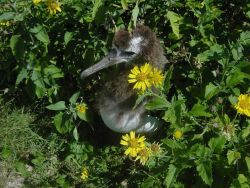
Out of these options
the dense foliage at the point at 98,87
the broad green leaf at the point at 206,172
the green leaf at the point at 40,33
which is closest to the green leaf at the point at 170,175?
the dense foliage at the point at 98,87

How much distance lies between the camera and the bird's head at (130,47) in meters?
3.83

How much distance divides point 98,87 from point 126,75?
0.66 metres

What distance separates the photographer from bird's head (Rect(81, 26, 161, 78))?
12.6 ft

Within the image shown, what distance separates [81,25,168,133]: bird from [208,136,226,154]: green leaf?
62 cm

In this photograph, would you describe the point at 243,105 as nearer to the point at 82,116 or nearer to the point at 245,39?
the point at 245,39

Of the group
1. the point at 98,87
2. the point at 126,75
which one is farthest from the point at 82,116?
the point at 126,75

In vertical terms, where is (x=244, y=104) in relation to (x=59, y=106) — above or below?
Answer: above

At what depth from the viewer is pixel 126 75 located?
3.98 metres

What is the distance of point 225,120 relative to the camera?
145 inches

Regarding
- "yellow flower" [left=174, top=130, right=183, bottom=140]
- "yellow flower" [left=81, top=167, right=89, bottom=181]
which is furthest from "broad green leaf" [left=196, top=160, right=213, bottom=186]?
"yellow flower" [left=81, top=167, right=89, bottom=181]

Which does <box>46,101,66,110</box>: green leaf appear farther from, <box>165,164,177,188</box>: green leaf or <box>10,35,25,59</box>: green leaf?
<box>165,164,177,188</box>: green leaf

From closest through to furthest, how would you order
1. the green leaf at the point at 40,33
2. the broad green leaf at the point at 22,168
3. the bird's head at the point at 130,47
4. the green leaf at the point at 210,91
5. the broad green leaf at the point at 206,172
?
the broad green leaf at the point at 206,172 → the green leaf at the point at 210,91 → the bird's head at the point at 130,47 → the green leaf at the point at 40,33 → the broad green leaf at the point at 22,168

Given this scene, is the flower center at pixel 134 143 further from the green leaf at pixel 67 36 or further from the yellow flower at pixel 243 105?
the green leaf at pixel 67 36

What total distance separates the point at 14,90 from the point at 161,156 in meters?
1.84
